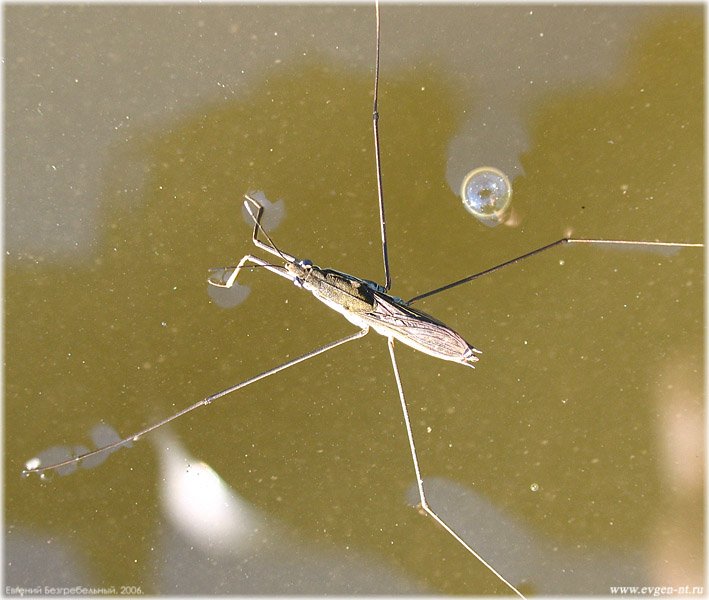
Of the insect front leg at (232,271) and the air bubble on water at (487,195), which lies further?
the air bubble on water at (487,195)

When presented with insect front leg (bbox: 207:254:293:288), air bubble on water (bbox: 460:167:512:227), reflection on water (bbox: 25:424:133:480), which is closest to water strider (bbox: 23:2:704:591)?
insect front leg (bbox: 207:254:293:288)

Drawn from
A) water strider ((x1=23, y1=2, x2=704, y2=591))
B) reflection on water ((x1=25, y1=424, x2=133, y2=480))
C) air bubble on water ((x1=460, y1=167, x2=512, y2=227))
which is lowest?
reflection on water ((x1=25, y1=424, x2=133, y2=480))

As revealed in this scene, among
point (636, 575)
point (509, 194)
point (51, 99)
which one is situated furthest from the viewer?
point (636, 575)

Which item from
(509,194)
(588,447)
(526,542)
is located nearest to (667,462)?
(588,447)

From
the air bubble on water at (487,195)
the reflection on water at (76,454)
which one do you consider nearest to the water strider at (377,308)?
the air bubble on water at (487,195)

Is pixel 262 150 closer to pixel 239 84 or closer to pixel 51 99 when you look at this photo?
pixel 239 84

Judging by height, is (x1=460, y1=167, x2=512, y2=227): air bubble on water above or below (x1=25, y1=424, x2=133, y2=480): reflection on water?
above

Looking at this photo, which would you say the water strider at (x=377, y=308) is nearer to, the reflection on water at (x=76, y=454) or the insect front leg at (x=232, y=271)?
the insect front leg at (x=232, y=271)

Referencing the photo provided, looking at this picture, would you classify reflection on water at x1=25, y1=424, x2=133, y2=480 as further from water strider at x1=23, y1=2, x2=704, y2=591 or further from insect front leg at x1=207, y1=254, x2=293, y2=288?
insect front leg at x1=207, y1=254, x2=293, y2=288

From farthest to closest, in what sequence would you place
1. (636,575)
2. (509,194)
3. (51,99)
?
(636,575)
(509,194)
(51,99)

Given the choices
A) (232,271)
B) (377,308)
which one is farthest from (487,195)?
(232,271)

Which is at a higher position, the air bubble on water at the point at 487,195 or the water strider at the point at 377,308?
the air bubble on water at the point at 487,195
